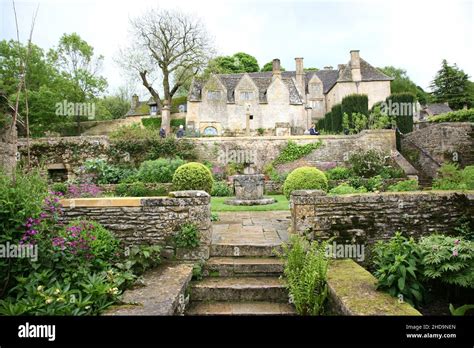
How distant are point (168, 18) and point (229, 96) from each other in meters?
9.72

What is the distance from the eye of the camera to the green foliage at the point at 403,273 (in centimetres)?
379

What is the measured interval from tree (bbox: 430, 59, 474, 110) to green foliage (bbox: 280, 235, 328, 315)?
103ft

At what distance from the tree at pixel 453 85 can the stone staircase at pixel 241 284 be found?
31.2 metres

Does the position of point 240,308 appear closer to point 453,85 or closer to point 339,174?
point 339,174

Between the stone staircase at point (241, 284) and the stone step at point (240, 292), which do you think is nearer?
the stone staircase at point (241, 284)

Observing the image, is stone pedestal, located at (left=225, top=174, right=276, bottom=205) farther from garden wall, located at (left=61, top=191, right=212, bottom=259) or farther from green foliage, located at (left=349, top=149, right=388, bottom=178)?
garden wall, located at (left=61, top=191, right=212, bottom=259)

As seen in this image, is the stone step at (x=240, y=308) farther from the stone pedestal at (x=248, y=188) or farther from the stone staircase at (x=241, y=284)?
the stone pedestal at (x=248, y=188)

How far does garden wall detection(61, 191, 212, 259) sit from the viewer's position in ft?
17.3

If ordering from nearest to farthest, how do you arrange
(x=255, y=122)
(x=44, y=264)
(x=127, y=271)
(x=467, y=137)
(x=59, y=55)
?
1. (x=44, y=264)
2. (x=127, y=271)
3. (x=467, y=137)
4. (x=59, y=55)
5. (x=255, y=122)

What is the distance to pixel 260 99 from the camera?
3575cm

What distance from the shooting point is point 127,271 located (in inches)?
175

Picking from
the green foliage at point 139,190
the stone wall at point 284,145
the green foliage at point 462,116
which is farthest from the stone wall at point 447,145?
the green foliage at point 139,190
